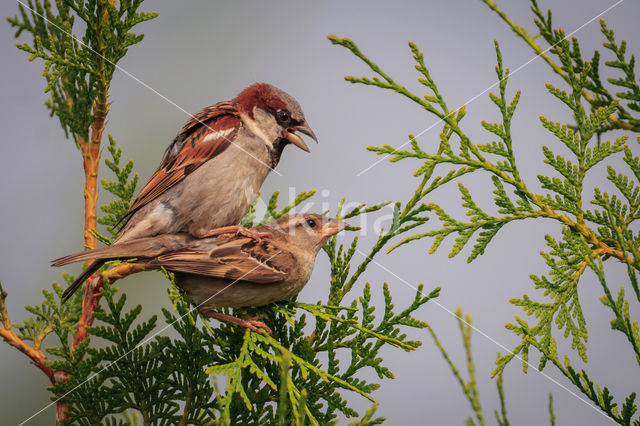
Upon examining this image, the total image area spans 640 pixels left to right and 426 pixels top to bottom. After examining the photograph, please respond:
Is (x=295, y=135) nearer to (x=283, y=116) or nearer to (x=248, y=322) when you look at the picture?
(x=283, y=116)

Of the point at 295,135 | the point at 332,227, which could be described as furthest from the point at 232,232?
the point at 295,135

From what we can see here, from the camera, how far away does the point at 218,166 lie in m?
3.11

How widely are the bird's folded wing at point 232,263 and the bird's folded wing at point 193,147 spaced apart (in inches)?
17.6

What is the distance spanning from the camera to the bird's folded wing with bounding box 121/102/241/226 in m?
3.10

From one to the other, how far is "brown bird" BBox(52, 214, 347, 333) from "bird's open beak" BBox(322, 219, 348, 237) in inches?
5.5

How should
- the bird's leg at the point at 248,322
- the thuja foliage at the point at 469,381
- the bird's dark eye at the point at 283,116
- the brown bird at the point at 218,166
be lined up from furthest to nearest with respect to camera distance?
the bird's dark eye at the point at 283,116, the brown bird at the point at 218,166, the bird's leg at the point at 248,322, the thuja foliage at the point at 469,381

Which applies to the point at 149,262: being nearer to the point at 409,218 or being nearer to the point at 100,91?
the point at 100,91

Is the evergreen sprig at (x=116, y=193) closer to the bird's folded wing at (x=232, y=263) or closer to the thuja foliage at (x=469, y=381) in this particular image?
the bird's folded wing at (x=232, y=263)

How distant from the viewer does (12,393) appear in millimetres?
4863

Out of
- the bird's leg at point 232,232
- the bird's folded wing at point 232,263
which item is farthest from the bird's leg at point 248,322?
the bird's leg at point 232,232

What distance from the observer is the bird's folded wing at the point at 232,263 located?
108 inches

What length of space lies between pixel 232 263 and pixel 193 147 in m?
0.74

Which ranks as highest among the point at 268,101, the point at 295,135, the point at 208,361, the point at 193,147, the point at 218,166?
the point at 268,101

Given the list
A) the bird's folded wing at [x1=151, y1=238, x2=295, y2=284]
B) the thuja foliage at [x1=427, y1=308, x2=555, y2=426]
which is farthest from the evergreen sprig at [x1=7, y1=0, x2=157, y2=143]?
the thuja foliage at [x1=427, y1=308, x2=555, y2=426]
